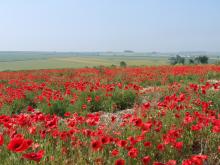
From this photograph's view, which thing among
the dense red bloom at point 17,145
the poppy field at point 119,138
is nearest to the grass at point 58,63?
the poppy field at point 119,138

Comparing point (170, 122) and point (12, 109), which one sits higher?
point (170, 122)

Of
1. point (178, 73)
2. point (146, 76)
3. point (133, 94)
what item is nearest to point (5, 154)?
point (133, 94)

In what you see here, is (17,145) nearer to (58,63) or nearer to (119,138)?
(119,138)

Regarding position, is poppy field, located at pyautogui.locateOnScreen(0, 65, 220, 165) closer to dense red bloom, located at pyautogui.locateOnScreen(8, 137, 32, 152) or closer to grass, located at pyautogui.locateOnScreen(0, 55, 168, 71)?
dense red bloom, located at pyautogui.locateOnScreen(8, 137, 32, 152)

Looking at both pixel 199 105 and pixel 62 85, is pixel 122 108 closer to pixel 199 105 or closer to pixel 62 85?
pixel 199 105

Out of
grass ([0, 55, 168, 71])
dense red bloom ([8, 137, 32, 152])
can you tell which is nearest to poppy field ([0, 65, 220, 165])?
dense red bloom ([8, 137, 32, 152])

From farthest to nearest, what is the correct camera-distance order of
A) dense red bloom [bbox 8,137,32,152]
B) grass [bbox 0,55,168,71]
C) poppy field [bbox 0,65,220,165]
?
1. grass [bbox 0,55,168,71]
2. poppy field [bbox 0,65,220,165]
3. dense red bloom [bbox 8,137,32,152]

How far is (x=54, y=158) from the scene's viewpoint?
358cm

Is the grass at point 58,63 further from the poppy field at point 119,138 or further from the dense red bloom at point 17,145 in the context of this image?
the dense red bloom at point 17,145

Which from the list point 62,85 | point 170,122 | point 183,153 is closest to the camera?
point 183,153

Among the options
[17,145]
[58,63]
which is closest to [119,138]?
[17,145]

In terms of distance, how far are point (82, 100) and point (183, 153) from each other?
19.1 feet

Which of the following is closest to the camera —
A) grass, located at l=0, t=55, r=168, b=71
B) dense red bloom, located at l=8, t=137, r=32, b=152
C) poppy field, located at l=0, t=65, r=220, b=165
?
dense red bloom, located at l=8, t=137, r=32, b=152

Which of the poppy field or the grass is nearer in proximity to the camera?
the poppy field
